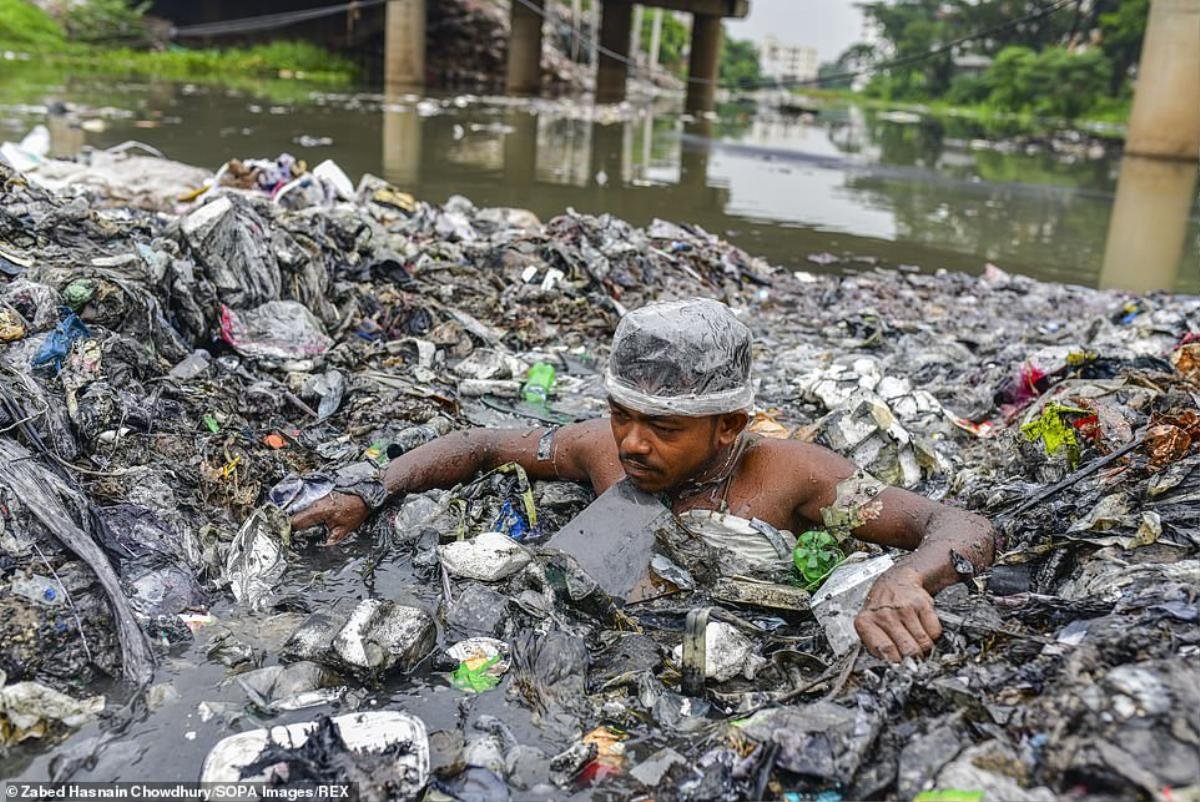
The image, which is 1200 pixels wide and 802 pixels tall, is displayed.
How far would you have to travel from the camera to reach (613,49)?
86.2 ft

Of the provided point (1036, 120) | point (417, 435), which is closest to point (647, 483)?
A: point (417, 435)

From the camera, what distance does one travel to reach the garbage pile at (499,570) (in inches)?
70.7

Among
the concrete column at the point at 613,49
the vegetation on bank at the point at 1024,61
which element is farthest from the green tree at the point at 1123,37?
the concrete column at the point at 613,49

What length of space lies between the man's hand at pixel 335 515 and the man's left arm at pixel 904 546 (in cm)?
133

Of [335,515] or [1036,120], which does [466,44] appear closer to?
[1036,120]

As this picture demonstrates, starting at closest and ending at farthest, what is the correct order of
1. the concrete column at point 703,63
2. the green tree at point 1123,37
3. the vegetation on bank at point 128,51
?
the vegetation on bank at point 128,51
the concrete column at point 703,63
the green tree at point 1123,37

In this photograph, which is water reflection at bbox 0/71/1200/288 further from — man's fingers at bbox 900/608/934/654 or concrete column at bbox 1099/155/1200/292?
man's fingers at bbox 900/608/934/654

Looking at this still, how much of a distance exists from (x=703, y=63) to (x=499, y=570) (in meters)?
26.3

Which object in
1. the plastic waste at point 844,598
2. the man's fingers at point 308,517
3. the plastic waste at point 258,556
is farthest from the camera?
the man's fingers at point 308,517

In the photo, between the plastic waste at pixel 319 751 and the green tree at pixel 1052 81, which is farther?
the green tree at pixel 1052 81

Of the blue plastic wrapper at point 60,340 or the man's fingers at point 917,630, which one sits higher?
the blue plastic wrapper at point 60,340

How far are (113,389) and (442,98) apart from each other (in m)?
21.2

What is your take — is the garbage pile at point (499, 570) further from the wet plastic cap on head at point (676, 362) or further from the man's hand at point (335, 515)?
the wet plastic cap on head at point (676, 362)

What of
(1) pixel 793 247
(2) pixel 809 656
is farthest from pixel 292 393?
(1) pixel 793 247
